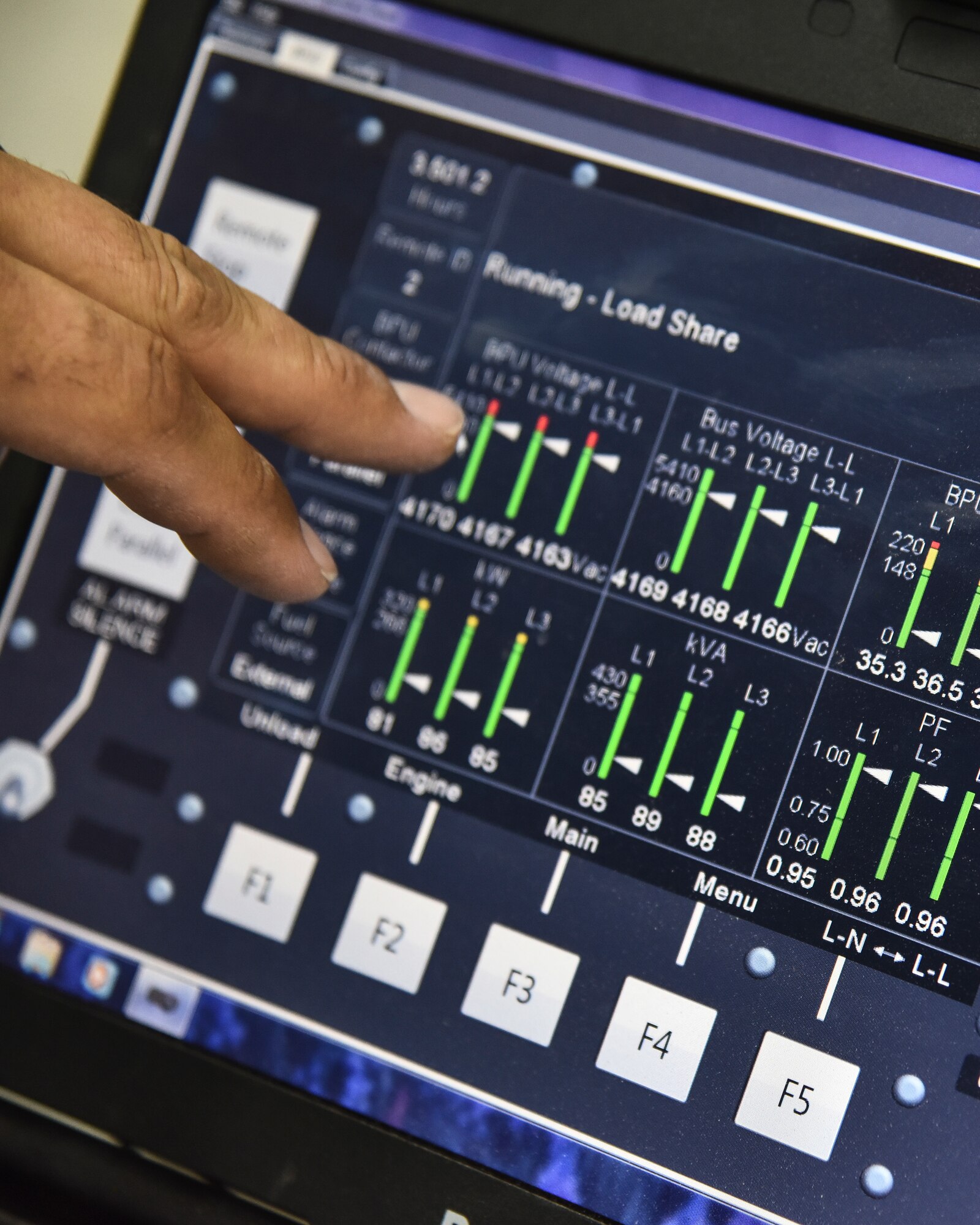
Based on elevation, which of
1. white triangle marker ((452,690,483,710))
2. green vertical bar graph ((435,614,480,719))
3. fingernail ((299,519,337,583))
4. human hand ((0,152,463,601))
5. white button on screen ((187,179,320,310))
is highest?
white button on screen ((187,179,320,310))

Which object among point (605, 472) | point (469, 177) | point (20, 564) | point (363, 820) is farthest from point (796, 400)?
point (20, 564)

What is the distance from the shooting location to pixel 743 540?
64 centimetres

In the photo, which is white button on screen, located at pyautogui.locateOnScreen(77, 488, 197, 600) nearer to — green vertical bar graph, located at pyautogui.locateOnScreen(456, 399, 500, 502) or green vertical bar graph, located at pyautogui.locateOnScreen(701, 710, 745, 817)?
green vertical bar graph, located at pyautogui.locateOnScreen(456, 399, 500, 502)

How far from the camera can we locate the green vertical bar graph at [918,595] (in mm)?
619

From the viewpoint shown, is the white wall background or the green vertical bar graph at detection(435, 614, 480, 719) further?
the white wall background

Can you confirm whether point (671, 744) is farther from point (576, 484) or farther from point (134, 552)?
point (134, 552)

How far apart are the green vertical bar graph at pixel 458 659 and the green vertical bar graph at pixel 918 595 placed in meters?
0.22

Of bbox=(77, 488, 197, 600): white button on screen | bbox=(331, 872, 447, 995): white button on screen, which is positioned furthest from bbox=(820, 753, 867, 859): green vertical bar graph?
bbox=(77, 488, 197, 600): white button on screen

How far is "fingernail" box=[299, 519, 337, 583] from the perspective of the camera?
24.5 inches

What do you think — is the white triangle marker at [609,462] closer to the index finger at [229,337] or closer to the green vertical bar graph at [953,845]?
the index finger at [229,337]

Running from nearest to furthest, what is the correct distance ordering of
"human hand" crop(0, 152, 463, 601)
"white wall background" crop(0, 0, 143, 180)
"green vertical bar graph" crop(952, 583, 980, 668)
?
"human hand" crop(0, 152, 463, 601)
"green vertical bar graph" crop(952, 583, 980, 668)
"white wall background" crop(0, 0, 143, 180)

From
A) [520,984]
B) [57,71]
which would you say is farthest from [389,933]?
[57,71]

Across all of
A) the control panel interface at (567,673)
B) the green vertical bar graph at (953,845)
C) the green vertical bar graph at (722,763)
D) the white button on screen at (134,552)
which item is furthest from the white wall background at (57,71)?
the green vertical bar graph at (953,845)

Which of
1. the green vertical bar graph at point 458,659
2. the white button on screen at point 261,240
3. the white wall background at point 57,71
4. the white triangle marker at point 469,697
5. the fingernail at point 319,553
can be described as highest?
the white wall background at point 57,71
